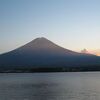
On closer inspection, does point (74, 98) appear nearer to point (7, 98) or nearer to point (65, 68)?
point (7, 98)

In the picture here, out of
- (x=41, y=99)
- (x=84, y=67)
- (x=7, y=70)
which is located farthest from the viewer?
(x=7, y=70)

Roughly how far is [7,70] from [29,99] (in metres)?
122

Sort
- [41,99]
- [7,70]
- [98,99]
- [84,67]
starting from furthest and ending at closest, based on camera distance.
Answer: [7,70] → [84,67] → [41,99] → [98,99]

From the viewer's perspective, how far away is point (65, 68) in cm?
13688

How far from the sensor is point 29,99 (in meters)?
28.3

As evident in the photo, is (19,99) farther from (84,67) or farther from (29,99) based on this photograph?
(84,67)

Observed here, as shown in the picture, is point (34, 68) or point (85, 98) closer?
point (85, 98)

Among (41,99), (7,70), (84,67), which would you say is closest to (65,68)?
(84,67)

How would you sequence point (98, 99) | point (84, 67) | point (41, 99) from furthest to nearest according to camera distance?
1. point (84, 67)
2. point (41, 99)
3. point (98, 99)

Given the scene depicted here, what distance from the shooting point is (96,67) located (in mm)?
134125

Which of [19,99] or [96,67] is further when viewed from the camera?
[96,67]

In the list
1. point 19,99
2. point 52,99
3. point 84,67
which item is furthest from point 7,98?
point 84,67

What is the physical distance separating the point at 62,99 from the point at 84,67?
10581 cm

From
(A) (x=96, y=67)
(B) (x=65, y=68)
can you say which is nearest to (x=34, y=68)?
(B) (x=65, y=68)
